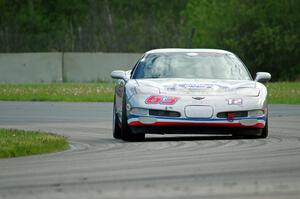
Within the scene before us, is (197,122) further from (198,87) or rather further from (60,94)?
(60,94)

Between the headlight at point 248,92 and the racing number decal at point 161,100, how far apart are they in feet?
2.98

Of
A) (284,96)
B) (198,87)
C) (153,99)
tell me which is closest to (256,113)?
(198,87)

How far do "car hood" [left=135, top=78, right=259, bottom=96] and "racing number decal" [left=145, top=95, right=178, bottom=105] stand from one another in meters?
0.08

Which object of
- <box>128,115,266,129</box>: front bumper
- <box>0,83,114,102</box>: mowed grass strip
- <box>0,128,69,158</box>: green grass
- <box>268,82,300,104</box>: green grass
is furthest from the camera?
<box>0,83,114,102</box>: mowed grass strip

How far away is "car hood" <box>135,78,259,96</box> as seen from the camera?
16547 mm

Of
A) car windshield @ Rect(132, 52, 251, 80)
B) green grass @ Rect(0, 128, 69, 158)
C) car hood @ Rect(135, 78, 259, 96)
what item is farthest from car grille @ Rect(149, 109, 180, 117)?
green grass @ Rect(0, 128, 69, 158)

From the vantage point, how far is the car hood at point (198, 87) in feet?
54.3

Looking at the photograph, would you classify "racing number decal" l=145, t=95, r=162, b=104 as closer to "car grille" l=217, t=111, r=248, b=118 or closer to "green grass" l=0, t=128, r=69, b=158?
"car grille" l=217, t=111, r=248, b=118

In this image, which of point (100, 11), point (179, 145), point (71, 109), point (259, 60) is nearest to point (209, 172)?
point (179, 145)

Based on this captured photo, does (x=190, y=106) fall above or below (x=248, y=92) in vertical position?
below

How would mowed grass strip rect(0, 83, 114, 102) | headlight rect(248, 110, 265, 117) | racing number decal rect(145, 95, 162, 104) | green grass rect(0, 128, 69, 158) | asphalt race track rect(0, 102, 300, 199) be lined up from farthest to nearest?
mowed grass strip rect(0, 83, 114, 102)
headlight rect(248, 110, 265, 117)
racing number decal rect(145, 95, 162, 104)
green grass rect(0, 128, 69, 158)
asphalt race track rect(0, 102, 300, 199)

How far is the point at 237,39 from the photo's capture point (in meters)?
65.7

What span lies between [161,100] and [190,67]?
145cm

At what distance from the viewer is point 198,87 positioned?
16.6 metres
